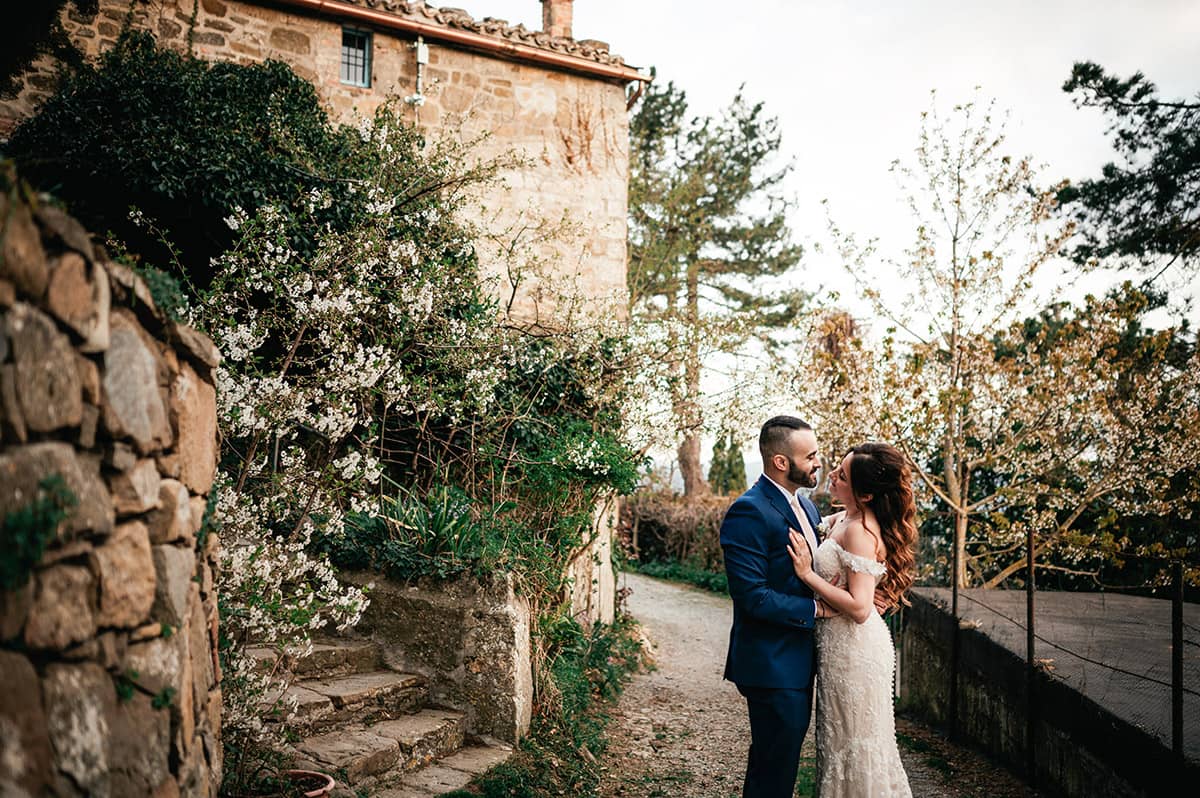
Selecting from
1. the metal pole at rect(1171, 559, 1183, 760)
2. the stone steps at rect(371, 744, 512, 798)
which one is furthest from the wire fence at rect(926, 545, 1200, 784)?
the stone steps at rect(371, 744, 512, 798)

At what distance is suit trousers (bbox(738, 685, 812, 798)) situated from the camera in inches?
125

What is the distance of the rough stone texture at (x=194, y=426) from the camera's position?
2326 millimetres

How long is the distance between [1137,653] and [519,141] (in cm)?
841

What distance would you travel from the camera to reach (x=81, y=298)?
66.3 inches

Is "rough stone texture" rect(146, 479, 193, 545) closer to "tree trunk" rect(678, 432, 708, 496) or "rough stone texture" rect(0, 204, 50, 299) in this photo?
"rough stone texture" rect(0, 204, 50, 299)

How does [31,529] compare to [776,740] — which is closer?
[31,529]

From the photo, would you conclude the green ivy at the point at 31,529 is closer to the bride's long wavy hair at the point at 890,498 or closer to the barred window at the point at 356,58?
the bride's long wavy hair at the point at 890,498

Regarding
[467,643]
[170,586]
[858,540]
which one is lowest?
[467,643]

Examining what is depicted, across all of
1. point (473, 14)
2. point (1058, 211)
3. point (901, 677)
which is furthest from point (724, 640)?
point (473, 14)

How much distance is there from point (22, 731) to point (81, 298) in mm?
868

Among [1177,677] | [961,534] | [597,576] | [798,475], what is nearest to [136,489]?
[798,475]

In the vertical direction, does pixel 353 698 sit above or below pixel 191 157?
below

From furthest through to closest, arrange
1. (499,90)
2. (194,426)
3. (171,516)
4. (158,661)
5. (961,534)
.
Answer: (499,90), (961,534), (194,426), (171,516), (158,661)

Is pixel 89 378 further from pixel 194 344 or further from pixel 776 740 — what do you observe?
pixel 776 740
